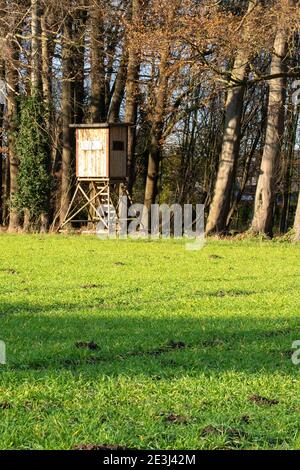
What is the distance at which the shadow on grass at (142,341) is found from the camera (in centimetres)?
733

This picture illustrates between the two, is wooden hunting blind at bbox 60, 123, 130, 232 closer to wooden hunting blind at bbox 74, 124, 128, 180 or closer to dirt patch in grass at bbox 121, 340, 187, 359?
wooden hunting blind at bbox 74, 124, 128, 180

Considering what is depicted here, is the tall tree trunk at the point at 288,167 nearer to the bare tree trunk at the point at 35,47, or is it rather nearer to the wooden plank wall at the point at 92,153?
the wooden plank wall at the point at 92,153

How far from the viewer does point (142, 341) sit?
847cm

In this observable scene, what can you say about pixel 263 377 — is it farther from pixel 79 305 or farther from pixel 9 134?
pixel 9 134

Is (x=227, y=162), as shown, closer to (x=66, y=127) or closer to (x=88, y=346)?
(x=66, y=127)

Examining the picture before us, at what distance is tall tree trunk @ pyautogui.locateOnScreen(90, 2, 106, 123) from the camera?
100 ft

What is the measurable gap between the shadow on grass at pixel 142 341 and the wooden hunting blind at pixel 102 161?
1929 cm

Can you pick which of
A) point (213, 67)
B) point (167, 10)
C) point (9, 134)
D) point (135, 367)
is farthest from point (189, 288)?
point (9, 134)

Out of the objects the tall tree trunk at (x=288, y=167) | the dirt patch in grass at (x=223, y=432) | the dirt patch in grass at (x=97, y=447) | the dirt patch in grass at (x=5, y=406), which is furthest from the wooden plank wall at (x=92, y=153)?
the dirt patch in grass at (x=97, y=447)

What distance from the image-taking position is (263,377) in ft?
22.7

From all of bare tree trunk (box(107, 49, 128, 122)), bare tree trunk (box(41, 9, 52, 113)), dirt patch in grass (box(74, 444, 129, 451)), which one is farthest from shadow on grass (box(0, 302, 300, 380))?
bare tree trunk (box(107, 49, 128, 122))

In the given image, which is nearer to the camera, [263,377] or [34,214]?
[263,377]

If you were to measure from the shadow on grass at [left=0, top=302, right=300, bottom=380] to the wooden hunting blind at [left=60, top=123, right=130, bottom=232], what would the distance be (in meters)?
19.3
